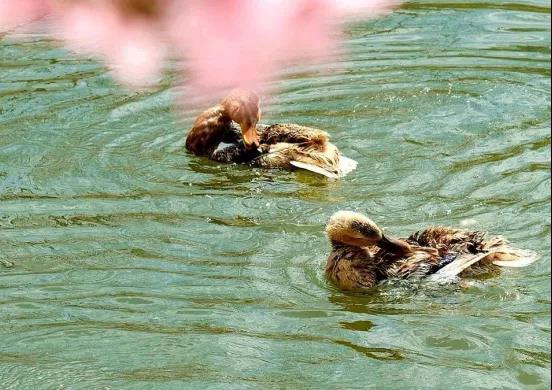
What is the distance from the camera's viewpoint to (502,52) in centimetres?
1044

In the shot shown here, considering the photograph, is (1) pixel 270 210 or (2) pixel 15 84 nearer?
(1) pixel 270 210

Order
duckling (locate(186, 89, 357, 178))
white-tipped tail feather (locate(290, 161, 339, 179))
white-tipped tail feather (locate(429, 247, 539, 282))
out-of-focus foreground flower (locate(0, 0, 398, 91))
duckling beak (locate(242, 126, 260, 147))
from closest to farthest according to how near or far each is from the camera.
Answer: out-of-focus foreground flower (locate(0, 0, 398, 91)), white-tipped tail feather (locate(429, 247, 539, 282)), white-tipped tail feather (locate(290, 161, 339, 179)), duckling (locate(186, 89, 357, 178)), duckling beak (locate(242, 126, 260, 147))

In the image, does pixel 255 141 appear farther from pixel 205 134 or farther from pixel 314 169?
pixel 314 169

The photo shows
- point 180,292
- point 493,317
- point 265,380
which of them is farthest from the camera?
point 180,292

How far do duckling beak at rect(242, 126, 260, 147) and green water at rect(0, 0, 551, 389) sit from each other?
0.78 feet

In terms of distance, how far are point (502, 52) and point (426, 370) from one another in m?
5.52

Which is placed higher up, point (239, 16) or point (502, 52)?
point (239, 16)

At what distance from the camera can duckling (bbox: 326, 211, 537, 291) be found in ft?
21.4

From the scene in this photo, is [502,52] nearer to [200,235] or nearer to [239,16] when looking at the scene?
[200,235]

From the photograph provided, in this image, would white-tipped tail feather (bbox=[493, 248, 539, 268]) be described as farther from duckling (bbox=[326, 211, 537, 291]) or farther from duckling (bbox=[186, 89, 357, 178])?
duckling (bbox=[186, 89, 357, 178])

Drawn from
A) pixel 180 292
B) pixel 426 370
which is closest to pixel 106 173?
pixel 180 292

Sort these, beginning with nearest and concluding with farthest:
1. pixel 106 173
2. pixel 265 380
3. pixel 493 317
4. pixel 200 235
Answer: pixel 265 380, pixel 493 317, pixel 200 235, pixel 106 173

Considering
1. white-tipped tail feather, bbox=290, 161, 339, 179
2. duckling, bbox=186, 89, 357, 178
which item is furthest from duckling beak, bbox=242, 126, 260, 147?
white-tipped tail feather, bbox=290, 161, 339, 179

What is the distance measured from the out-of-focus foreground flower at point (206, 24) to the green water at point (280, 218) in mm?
3259
